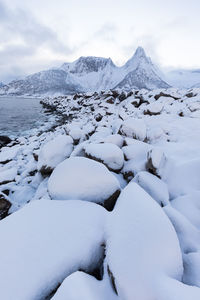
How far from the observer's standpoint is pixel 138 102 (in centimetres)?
1328

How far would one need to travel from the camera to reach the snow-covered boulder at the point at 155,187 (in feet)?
8.01

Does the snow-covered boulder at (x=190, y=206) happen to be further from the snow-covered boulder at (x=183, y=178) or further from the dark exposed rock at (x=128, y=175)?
the dark exposed rock at (x=128, y=175)

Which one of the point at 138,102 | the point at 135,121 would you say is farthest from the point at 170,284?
the point at 138,102

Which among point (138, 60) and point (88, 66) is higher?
point (88, 66)

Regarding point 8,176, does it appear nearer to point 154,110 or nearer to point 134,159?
point 134,159

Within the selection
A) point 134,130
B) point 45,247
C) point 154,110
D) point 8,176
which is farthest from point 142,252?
point 154,110

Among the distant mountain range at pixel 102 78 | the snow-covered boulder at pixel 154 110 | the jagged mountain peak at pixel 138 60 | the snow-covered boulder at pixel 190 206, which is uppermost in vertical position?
the jagged mountain peak at pixel 138 60

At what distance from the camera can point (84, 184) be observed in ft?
8.20

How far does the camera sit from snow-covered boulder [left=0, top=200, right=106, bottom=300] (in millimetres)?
1390

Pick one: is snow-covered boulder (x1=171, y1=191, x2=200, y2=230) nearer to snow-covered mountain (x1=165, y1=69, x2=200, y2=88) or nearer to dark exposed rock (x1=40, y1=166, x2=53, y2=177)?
dark exposed rock (x1=40, y1=166, x2=53, y2=177)

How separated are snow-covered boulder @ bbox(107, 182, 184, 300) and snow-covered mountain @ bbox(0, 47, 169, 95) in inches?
5291

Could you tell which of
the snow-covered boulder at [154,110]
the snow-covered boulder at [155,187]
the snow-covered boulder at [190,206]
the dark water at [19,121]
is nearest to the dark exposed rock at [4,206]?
the snow-covered boulder at [155,187]

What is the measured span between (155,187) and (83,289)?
181 centimetres

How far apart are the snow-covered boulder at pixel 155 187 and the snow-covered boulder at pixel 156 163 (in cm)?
15
